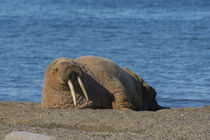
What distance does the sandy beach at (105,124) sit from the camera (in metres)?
5.31

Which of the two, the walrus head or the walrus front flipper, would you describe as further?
the walrus front flipper

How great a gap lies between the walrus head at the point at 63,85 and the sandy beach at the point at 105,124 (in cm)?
33

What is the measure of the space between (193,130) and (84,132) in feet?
4.21

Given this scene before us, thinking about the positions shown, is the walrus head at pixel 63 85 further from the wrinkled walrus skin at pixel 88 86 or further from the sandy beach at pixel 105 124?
the sandy beach at pixel 105 124

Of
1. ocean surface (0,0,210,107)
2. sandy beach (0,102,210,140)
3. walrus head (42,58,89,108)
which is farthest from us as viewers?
ocean surface (0,0,210,107)

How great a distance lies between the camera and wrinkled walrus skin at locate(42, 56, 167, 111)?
6785 mm

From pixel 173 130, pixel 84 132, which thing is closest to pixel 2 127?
pixel 84 132

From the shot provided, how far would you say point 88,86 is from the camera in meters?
7.14

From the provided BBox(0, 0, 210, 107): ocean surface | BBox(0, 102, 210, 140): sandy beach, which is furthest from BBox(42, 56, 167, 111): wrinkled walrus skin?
BBox(0, 0, 210, 107): ocean surface

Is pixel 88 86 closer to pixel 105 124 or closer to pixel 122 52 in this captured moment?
pixel 105 124

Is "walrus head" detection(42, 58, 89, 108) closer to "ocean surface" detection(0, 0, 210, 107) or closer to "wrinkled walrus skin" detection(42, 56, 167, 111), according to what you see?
"wrinkled walrus skin" detection(42, 56, 167, 111)

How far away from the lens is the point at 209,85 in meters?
11.2

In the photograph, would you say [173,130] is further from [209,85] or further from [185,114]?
[209,85]

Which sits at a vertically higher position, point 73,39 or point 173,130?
point 173,130
